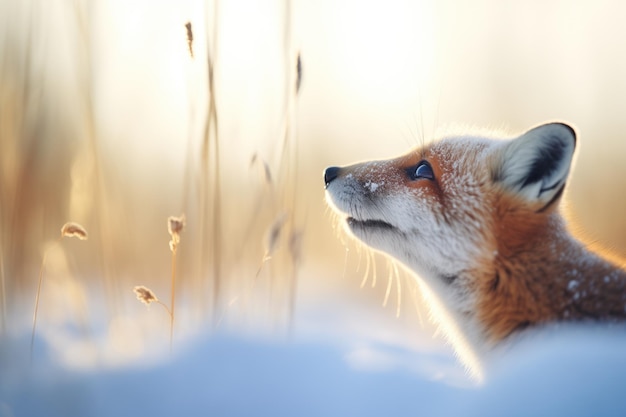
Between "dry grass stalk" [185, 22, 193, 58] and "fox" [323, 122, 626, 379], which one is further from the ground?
"dry grass stalk" [185, 22, 193, 58]

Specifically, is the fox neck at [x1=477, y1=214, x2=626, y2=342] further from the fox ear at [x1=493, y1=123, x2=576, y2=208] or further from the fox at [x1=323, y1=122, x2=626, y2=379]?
the fox ear at [x1=493, y1=123, x2=576, y2=208]

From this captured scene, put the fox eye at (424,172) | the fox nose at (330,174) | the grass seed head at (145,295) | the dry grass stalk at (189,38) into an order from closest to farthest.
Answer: the grass seed head at (145,295), the dry grass stalk at (189,38), the fox eye at (424,172), the fox nose at (330,174)

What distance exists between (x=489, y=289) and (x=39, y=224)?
1.92 meters

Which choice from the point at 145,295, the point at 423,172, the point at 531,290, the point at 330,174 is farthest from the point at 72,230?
the point at 531,290

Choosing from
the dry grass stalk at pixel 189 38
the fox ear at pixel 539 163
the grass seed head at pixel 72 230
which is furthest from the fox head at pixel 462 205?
the grass seed head at pixel 72 230

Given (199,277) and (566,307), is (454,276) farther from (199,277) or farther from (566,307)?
(199,277)

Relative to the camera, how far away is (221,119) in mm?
2807

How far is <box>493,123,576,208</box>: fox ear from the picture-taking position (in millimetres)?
2150

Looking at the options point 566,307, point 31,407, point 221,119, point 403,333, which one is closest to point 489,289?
point 566,307

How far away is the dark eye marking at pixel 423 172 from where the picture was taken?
2475mm

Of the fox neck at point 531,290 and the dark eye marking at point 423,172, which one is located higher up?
the dark eye marking at point 423,172

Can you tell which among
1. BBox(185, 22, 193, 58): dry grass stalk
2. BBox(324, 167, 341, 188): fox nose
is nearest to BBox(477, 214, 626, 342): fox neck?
BBox(324, 167, 341, 188): fox nose

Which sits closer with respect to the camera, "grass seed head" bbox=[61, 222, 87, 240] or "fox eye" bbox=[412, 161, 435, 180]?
"grass seed head" bbox=[61, 222, 87, 240]

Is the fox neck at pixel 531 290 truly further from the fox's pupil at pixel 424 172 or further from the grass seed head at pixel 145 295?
the grass seed head at pixel 145 295
